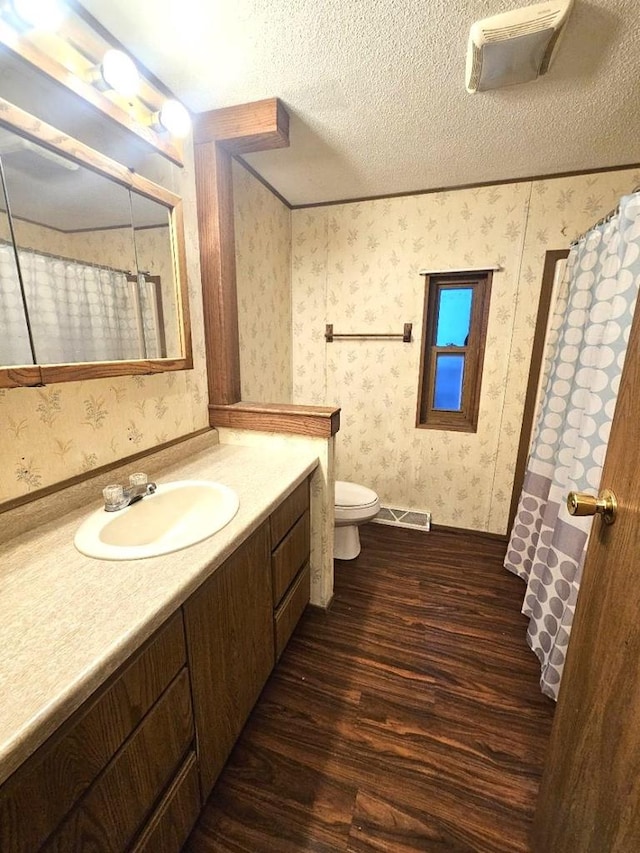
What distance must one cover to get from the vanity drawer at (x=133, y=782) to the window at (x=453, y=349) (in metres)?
2.05

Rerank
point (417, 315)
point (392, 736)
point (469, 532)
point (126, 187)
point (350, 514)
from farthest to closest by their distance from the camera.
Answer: point (469, 532) → point (417, 315) → point (350, 514) → point (392, 736) → point (126, 187)

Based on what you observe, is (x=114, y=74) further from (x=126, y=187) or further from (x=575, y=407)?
(x=575, y=407)

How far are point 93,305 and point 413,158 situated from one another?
1.66m

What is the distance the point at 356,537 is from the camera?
7.07ft

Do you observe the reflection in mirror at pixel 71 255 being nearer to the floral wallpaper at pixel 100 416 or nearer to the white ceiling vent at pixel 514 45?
the floral wallpaper at pixel 100 416

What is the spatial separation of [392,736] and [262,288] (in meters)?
2.16

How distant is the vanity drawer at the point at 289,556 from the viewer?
124 cm

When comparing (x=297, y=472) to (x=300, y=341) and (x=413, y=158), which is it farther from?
(x=413, y=158)

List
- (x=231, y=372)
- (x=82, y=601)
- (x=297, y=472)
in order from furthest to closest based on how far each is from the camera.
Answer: (x=231, y=372) → (x=297, y=472) → (x=82, y=601)

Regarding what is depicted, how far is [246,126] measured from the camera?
138cm

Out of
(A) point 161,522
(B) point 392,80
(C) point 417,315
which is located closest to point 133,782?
(A) point 161,522

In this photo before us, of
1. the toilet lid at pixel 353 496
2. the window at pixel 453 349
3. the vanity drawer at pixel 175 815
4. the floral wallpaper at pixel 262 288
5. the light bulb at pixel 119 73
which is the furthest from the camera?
the window at pixel 453 349

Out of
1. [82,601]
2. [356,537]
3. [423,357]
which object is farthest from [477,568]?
[82,601]

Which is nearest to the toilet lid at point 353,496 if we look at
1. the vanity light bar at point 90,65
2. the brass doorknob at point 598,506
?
the brass doorknob at point 598,506
